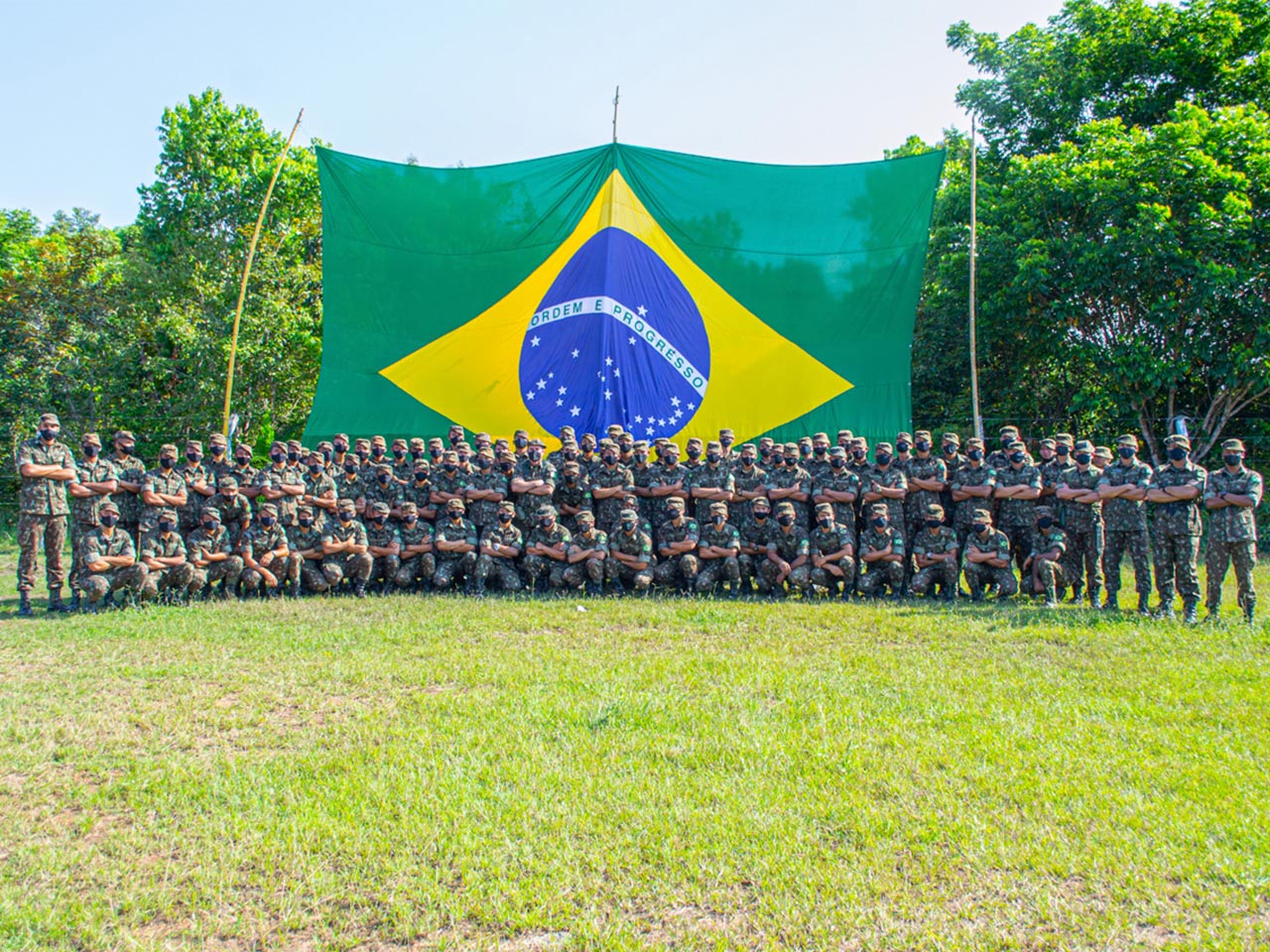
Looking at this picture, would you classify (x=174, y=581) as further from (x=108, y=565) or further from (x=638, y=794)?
(x=638, y=794)

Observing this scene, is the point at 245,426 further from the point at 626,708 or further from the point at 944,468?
the point at 626,708

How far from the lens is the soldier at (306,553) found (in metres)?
10.0

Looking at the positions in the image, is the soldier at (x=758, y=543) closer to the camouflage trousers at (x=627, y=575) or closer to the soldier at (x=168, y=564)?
the camouflage trousers at (x=627, y=575)

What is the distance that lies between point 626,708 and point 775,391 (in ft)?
28.2

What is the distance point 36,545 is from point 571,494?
5.74 meters

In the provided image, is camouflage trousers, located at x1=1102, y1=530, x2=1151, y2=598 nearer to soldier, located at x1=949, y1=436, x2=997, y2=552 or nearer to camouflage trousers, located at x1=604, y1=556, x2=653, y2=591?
soldier, located at x1=949, y1=436, x2=997, y2=552

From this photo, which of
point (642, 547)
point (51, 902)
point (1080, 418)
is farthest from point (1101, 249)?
point (51, 902)

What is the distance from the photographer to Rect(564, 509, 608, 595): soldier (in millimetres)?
10062

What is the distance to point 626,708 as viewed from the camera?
5703mm

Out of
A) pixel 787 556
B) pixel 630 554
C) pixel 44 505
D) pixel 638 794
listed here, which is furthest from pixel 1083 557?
pixel 44 505

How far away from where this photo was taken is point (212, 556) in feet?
31.6

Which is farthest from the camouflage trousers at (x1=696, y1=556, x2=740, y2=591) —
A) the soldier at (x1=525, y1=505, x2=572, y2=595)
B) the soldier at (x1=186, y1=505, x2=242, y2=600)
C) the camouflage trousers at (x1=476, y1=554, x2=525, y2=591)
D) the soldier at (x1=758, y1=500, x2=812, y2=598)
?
the soldier at (x1=186, y1=505, x2=242, y2=600)

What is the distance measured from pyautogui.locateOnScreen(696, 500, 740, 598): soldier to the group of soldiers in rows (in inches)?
1.1

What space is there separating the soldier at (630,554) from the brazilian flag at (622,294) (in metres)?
3.23
